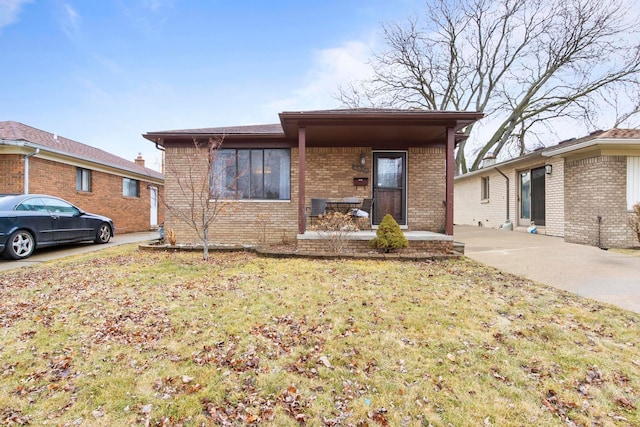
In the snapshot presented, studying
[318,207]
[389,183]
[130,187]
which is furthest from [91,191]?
[389,183]

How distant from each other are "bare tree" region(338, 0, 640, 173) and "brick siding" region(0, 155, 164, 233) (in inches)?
597

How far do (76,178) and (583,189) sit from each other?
16956mm

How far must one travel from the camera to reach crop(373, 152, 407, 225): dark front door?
9.08 metres

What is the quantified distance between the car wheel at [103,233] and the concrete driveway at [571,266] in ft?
35.3

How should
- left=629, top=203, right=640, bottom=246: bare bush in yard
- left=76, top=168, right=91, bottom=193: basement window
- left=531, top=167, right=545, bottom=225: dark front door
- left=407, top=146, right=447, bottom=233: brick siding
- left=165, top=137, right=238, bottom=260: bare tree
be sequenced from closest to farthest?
left=629, top=203, right=640, bottom=246: bare bush in yard < left=165, top=137, right=238, bottom=260: bare tree < left=407, top=146, right=447, bottom=233: brick siding < left=531, top=167, right=545, bottom=225: dark front door < left=76, top=168, right=91, bottom=193: basement window

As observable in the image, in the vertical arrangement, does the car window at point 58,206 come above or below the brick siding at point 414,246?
above

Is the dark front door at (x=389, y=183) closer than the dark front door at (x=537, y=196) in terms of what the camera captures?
Yes

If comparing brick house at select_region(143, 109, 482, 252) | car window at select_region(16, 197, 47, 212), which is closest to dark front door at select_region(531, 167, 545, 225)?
brick house at select_region(143, 109, 482, 252)

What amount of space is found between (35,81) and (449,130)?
676 inches

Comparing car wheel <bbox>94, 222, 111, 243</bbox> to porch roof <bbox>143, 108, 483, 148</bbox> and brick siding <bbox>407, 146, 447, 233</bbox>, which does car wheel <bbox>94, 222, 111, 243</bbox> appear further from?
brick siding <bbox>407, 146, 447, 233</bbox>

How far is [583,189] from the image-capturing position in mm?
8477

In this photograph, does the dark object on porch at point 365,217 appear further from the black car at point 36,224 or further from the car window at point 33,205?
the car window at point 33,205

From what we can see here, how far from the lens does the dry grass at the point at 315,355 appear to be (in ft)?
6.88

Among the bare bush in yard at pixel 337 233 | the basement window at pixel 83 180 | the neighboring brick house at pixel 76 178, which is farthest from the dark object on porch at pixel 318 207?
the basement window at pixel 83 180
